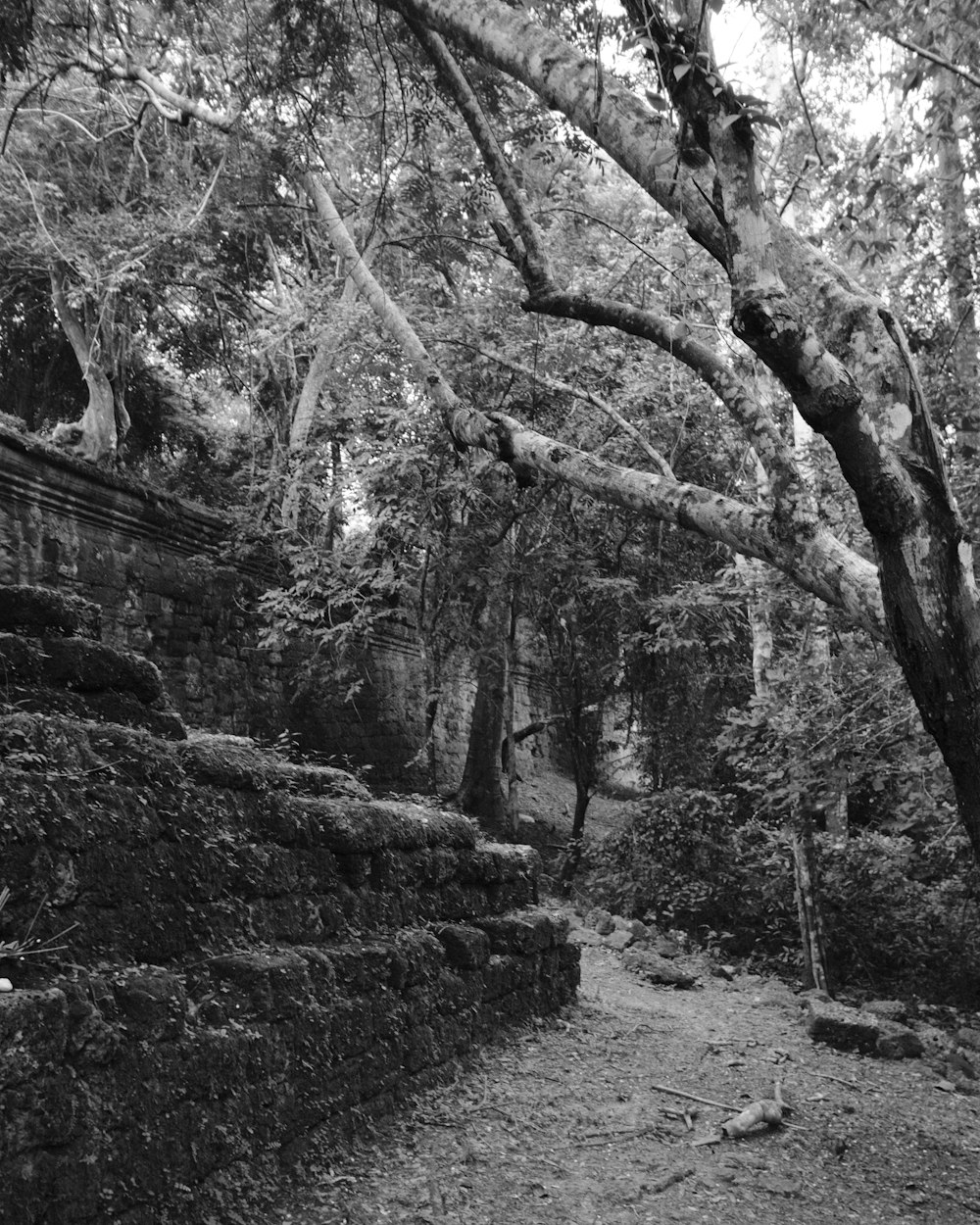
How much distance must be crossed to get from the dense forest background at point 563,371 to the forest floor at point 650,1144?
1.83 metres

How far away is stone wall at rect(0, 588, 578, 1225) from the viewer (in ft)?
8.59

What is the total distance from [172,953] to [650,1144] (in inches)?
96.3

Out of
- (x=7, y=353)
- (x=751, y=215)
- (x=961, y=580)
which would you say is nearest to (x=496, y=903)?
(x=961, y=580)

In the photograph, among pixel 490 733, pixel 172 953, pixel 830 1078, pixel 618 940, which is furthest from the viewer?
pixel 490 733

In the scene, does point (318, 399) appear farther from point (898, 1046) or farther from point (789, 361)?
point (789, 361)

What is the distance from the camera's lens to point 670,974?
8.20m

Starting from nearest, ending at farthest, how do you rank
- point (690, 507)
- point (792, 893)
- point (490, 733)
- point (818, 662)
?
point (690, 507) → point (818, 662) → point (792, 893) → point (490, 733)

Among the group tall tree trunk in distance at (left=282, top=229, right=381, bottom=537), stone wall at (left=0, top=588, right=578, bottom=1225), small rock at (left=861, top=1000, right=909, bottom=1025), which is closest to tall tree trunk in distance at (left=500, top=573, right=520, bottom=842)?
tall tree trunk in distance at (left=282, top=229, right=381, bottom=537)

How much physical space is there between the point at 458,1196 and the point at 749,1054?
3175 millimetres

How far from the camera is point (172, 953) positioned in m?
3.28

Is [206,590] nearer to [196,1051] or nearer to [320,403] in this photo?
[320,403]

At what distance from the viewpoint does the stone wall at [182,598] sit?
8477 mm

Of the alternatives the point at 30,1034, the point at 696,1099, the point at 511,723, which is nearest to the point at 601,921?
the point at 511,723

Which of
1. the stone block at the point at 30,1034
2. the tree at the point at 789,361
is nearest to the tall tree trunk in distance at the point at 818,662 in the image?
the tree at the point at 789,361
